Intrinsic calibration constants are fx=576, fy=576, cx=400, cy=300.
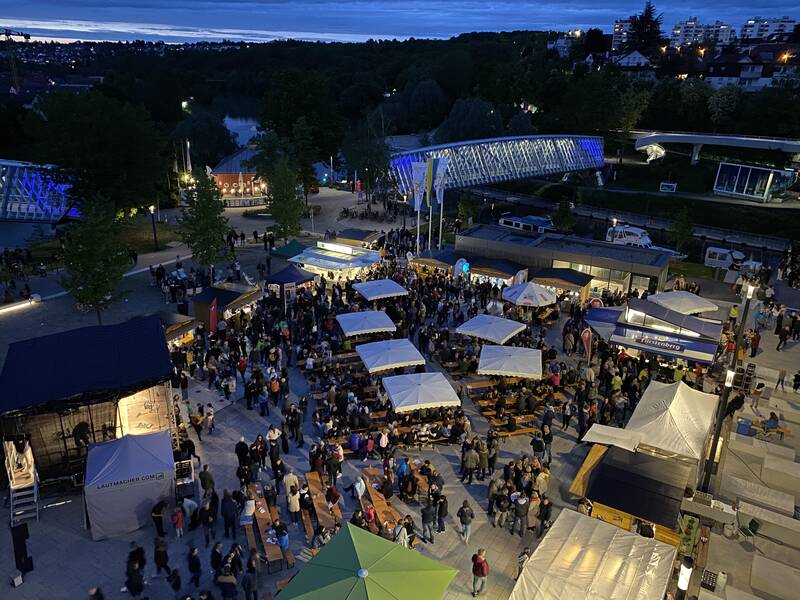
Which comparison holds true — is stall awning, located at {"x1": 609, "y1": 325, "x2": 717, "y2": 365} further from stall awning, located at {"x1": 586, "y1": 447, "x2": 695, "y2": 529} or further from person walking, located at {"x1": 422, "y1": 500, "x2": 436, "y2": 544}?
person walking, located at {"x1": 422, "y1": 500, "x2": 436, "y2": 544}

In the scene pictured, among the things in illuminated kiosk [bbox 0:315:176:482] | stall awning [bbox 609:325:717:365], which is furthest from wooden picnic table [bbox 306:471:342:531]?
stall awning [bbox 609:325:717:365]

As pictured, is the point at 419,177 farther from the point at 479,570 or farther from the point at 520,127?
the point at 520,127

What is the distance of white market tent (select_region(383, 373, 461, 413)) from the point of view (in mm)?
13773

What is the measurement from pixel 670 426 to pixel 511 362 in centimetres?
443

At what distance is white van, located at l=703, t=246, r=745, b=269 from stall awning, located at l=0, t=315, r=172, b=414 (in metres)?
28.2

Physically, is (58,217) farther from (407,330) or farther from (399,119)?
(399,119)

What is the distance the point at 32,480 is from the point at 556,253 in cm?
2087

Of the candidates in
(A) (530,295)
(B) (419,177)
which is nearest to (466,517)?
(A) (530,295)

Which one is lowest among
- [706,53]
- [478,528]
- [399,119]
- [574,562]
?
[478,528]

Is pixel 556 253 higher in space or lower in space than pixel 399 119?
lower

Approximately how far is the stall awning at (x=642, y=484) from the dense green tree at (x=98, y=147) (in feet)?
92.8

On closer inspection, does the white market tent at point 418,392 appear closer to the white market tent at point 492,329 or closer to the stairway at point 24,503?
the white market tent at point 492,329

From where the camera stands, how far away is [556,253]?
84.1 feet

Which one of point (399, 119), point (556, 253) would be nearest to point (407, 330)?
point (556, 253)
